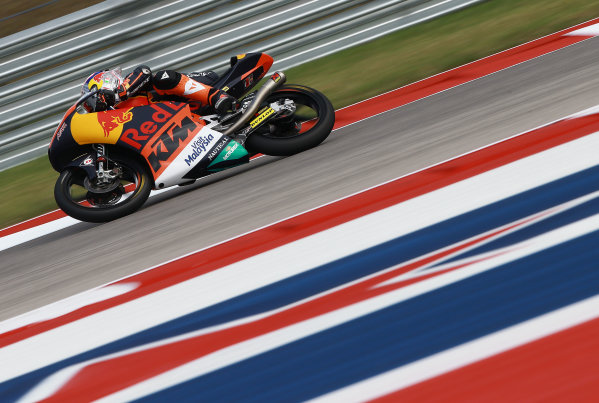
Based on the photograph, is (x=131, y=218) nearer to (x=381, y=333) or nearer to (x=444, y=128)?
(x=444, y=128)

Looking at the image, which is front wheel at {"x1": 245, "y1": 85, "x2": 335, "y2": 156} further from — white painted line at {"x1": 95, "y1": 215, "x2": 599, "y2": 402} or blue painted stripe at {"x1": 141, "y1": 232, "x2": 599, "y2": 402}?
blue painted stripe at {"x1": 141, "y1": 232, "x2": 599, "y2": 402}

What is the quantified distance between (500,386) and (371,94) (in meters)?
6.08

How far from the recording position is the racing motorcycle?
6219 millimetres

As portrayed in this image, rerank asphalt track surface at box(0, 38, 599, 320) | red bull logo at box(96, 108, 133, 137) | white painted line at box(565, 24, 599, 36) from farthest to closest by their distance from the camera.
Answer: white painted line at box(565, 24, 599, 36) < red bull logo at box(96, 108, 133, 137) < asphalt track surface at box(0, 38, 599, 320)

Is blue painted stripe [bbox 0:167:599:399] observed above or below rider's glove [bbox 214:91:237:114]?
below

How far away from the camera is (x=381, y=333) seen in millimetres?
3168

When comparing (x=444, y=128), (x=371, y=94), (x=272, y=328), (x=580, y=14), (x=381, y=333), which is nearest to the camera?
(x=381, y=333)

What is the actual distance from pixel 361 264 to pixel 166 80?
3.09m

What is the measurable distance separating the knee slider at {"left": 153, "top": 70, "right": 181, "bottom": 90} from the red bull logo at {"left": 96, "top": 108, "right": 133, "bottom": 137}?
12.5 inches

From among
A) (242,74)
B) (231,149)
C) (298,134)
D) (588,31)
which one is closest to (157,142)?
(231,149)

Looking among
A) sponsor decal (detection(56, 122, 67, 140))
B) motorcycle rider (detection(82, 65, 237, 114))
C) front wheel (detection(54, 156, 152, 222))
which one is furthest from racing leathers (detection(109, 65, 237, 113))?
front wheel (detection(54, 156, 152, 222))

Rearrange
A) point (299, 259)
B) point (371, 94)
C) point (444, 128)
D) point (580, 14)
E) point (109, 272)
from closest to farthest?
point (299, 259), point (109, 272), point (444, 128), point (371, 94), point (580, 14)

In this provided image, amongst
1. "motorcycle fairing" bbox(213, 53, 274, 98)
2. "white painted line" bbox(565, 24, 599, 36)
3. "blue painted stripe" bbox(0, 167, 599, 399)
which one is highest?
"white painted line" bbox(565, 24, 599, 36)

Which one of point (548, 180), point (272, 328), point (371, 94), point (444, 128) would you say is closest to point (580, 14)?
point (371, 94)
